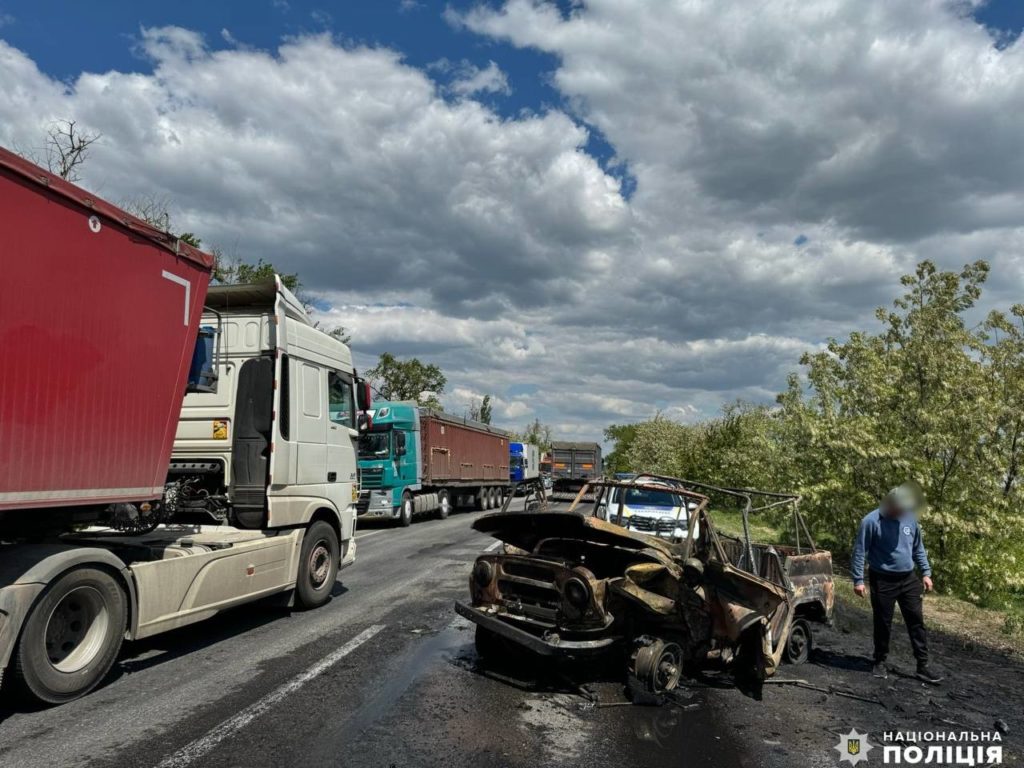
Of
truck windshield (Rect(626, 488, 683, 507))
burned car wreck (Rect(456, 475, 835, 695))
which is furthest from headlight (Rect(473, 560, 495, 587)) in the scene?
truck windshield (Rect(626, 488, 683, 507))

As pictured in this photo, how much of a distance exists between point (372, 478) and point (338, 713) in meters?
15.1

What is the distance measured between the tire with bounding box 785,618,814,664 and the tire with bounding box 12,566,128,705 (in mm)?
5508

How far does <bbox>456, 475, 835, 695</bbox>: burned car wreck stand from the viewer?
5.01 m

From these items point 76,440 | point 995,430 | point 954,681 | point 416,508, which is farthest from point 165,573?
point 416,508

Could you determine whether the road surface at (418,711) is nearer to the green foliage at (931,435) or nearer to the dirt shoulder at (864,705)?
the dirt shoulder at (864,705)

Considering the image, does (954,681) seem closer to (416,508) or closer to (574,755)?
(574,755)

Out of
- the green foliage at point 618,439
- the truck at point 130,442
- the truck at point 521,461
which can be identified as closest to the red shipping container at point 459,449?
the truck at point 521,461

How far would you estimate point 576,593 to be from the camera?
5090 millimetres

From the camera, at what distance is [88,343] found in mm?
4984

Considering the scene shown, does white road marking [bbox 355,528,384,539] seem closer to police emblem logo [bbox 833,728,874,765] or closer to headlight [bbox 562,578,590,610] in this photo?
headlight [bbox 562,578,590,610]

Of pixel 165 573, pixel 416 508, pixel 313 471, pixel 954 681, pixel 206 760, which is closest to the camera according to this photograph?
pixel 206 760

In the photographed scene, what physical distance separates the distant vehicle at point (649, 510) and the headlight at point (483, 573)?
4.19ft

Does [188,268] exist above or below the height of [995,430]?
above

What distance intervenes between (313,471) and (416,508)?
1319cm
